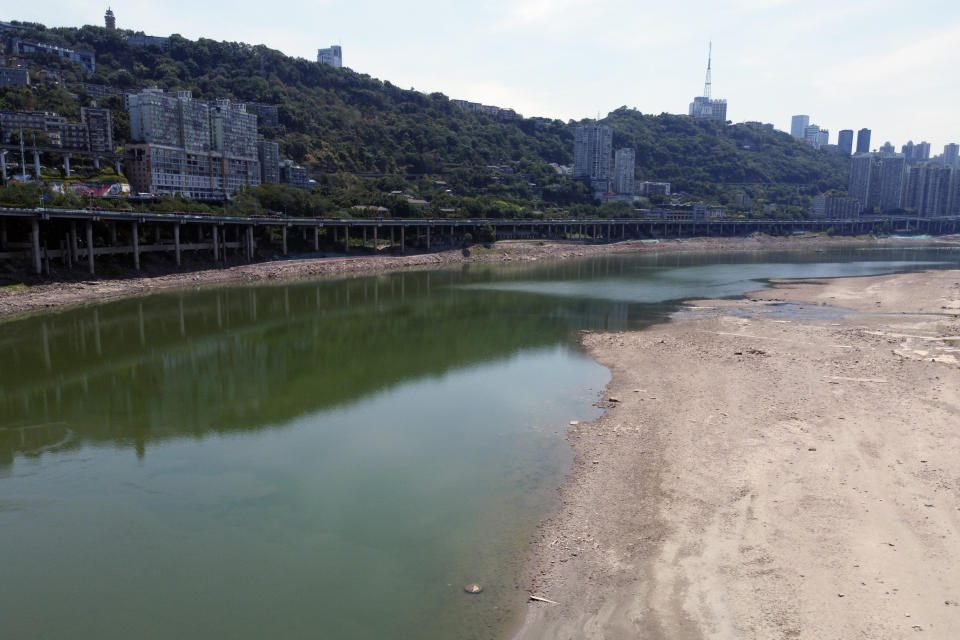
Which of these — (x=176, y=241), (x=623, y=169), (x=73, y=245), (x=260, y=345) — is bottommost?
(x=260, y=345)

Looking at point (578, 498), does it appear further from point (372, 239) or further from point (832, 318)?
point (372, 239)

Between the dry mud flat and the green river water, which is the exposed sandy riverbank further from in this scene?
the dry mud flat

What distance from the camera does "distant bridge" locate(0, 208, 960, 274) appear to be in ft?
110

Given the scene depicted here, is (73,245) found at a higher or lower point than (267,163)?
lower

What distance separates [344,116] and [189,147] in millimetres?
40110

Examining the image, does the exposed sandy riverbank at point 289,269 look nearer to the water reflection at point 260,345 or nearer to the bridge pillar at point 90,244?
the bridge pillar at point 90,244

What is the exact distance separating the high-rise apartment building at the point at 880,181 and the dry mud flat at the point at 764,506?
16444 cm

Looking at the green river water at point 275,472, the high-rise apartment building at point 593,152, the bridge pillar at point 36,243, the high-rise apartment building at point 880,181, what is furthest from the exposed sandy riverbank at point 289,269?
the high-rise apartment building at point 880,181

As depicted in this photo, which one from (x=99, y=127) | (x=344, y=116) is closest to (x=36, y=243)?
(x=99, y=127)

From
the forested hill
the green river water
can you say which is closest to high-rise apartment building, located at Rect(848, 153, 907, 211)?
the forested hill

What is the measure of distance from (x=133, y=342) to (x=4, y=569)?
17119 mm

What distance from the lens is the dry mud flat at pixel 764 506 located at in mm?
7379

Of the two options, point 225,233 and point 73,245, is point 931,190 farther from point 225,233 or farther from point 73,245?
point 73,245

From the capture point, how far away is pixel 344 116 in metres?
→ 109
